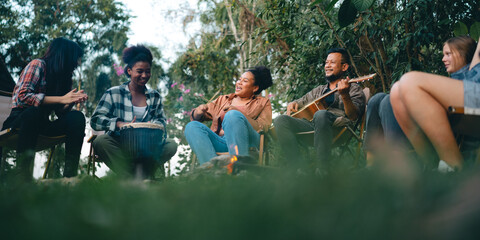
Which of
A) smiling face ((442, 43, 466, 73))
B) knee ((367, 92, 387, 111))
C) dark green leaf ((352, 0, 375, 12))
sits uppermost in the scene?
dark green leaf ((352, 0, 375, 12))

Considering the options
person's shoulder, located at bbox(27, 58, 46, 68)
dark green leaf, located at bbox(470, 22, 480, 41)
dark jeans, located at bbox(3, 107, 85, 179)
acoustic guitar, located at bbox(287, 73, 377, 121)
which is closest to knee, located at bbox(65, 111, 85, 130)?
dark jeans, located at bbox(3, 107, 85, 179)

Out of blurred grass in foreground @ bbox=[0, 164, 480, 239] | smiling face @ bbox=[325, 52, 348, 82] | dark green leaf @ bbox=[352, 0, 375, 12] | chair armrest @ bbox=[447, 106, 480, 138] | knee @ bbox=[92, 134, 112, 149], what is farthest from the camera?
smiling face @ bbox=[325, 52, 348, 82]

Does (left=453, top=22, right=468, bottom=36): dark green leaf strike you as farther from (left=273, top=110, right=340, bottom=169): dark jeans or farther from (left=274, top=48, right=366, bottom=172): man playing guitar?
(left=273, top=110, right=340, bottom=169): dark jeans

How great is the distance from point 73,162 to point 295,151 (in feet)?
6.14

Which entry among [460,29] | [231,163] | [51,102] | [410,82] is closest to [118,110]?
[51,102]

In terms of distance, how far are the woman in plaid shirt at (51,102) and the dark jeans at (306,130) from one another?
171 centimetres

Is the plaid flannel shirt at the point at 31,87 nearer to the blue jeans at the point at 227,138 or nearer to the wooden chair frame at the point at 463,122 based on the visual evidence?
the blue jeans at the point at 227,138

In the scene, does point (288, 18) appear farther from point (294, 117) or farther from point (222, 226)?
point (222, 226)

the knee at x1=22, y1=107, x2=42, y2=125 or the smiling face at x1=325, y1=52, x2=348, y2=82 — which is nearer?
the knee at x1=22, y1=107, x2=42, y2=125

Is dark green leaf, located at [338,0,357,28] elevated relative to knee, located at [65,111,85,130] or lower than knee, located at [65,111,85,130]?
elevated

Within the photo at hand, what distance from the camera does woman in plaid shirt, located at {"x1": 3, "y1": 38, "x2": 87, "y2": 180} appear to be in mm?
3118

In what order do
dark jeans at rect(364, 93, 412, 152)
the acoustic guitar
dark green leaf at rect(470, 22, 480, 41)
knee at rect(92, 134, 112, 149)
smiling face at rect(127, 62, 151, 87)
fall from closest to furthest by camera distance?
1. dark jeans at rect(364, 93, 412, 152)
2. dark green leaf at rect(470, 22, 480, 41)
3. knee at rect(92, 134, 112, 149)
4. smiling face at rect(127, 62, 151, 87)
5. the acoustic guitar

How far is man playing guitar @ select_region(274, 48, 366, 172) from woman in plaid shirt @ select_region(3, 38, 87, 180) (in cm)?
173

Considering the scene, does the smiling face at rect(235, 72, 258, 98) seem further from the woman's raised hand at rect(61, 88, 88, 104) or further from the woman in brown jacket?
the woman's raised hand at rect(61, 88, 88, 104)
